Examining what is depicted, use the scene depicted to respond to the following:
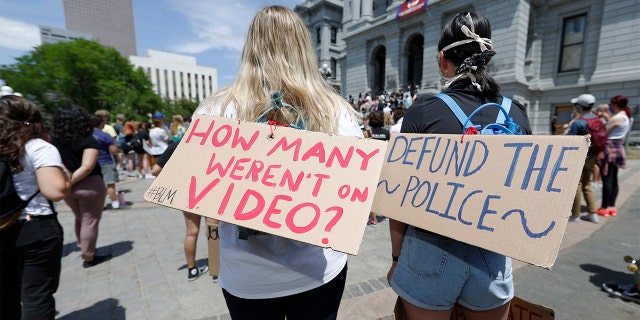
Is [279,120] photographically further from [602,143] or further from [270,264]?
[602,143]

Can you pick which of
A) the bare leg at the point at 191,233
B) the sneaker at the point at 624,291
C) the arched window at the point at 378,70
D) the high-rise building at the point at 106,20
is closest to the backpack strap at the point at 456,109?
the bare leg at the point at 191,233

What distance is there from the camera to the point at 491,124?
50.5 inches

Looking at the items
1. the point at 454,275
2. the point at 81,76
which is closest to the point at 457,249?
the point at 454,275

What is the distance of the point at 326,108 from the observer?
4.09ft

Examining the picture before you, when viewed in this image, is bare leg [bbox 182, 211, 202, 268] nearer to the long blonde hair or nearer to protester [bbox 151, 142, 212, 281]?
protester [bbox 151, 142, 212, 281]

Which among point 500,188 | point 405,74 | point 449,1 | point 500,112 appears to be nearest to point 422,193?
point 500,188

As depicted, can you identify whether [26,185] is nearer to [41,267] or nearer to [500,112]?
[41,267]

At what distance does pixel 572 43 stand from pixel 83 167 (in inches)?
1037

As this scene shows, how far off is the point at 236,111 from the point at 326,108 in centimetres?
39

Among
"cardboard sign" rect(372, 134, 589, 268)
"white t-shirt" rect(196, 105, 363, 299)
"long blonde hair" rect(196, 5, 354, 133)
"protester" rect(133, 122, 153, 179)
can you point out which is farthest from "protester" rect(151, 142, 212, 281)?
"protester" rect(133, 122, 153, 179)

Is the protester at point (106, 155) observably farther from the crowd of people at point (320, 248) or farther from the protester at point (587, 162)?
the protester at point (587, 162)

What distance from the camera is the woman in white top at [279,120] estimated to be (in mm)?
1228

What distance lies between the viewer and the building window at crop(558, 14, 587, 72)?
737 inches

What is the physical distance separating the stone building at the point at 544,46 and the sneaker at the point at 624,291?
1351 cm
